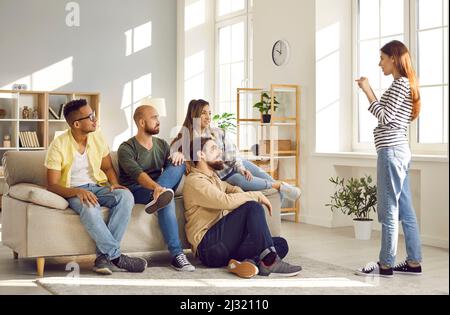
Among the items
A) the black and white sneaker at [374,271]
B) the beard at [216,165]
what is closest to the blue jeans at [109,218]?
the beard at [216,165]

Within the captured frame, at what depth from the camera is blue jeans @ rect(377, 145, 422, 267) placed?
3814 mm

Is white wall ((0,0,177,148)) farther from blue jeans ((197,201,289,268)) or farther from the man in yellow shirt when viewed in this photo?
blue jeans ((197,201,289,268))

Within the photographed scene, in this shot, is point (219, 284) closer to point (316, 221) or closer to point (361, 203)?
point (361, 203)

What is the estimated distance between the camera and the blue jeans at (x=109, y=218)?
3914 millimetres

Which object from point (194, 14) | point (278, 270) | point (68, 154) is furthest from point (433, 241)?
point (194, 14)

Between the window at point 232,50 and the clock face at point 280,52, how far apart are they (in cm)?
91

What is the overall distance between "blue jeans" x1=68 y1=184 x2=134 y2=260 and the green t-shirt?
0.20 m

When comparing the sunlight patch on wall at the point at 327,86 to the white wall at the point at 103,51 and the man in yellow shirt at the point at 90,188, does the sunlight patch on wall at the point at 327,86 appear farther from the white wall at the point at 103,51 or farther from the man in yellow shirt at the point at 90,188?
the white wall at the point at 103,51

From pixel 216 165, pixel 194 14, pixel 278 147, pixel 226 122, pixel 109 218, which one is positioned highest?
pixel 194 14

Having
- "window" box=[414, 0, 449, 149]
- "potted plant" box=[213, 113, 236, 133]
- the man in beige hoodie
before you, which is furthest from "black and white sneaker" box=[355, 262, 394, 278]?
"potted plant" box=[213, 113, 236, 133]

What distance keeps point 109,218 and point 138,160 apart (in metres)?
0.44

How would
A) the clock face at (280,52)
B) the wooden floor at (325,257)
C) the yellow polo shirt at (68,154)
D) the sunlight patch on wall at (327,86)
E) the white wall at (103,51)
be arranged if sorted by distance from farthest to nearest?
the white wall at (103,51), the clock face at (280,52), the sunlight patch on wall at (327,86), the yellow polo shirt at (68,154), the wooden floor at (325,257)

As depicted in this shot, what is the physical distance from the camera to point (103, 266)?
3934mm
